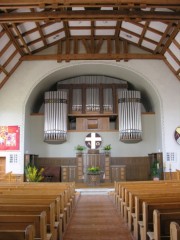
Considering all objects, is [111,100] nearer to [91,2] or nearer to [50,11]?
[50,11]

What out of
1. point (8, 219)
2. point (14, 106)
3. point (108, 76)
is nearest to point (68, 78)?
point (108, 76)

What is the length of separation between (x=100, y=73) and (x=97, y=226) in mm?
11781

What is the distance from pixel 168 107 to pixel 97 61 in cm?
409

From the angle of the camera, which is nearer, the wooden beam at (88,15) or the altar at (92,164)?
the wooden beam at (88,15)

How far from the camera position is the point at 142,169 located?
15289mm

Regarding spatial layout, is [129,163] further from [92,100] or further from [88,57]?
[88,57]

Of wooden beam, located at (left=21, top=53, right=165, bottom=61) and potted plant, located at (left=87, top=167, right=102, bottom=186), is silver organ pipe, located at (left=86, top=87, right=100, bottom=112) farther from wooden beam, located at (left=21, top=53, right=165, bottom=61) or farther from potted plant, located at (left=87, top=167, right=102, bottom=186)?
potted plant, located at (left=87, top=167, right=102, bottom=186)

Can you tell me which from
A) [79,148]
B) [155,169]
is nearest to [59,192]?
[79,148]

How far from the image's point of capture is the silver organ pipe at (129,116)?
14922mm

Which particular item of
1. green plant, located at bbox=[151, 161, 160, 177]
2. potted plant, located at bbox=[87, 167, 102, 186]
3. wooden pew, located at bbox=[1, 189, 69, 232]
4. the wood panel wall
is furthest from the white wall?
wooden pew, located at bbox=[1, 189, 69, 232]

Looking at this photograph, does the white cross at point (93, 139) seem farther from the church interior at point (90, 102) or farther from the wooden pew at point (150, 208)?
the wooden pew at point (150, 208)

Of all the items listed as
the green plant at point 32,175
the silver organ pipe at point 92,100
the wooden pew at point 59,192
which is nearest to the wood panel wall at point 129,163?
the green plant at point 32,175

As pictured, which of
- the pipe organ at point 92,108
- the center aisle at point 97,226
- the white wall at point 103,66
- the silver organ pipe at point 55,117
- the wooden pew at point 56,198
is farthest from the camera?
the pipe organ at point 92,108

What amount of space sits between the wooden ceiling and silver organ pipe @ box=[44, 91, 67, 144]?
2080 millimetres
